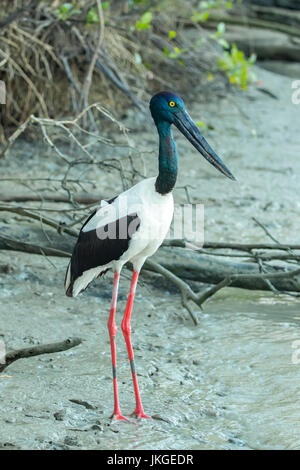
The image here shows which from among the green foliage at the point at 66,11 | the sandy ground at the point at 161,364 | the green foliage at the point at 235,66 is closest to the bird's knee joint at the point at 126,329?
the sandy ground at the point at 161,364

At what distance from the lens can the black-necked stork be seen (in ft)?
9.81

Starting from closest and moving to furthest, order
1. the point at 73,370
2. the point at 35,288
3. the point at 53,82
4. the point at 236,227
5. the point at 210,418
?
the point at 210,418, the point at 73,370, the point at 35,288, the point at 236,227, the point at 53,82

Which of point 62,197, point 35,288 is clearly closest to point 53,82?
point 62,197

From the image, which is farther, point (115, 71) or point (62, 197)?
point (115, 71)

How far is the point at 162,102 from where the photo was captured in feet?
10.2

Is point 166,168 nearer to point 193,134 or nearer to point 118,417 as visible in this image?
point 193,134

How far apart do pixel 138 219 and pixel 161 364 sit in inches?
30.0

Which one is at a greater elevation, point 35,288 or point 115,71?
point 115,71

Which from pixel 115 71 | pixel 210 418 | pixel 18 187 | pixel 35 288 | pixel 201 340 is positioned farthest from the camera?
pixel 115 71

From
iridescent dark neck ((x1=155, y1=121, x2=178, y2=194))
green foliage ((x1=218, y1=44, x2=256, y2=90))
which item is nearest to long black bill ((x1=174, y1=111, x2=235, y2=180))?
iridescent dark neck ((x1=155, y1=121, x2=178, y2=194))

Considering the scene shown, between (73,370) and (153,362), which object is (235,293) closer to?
(153,362)

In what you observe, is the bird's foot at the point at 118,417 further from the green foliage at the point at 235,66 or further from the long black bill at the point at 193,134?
the green foliage at the point at 235,66

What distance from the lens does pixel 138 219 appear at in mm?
2988
